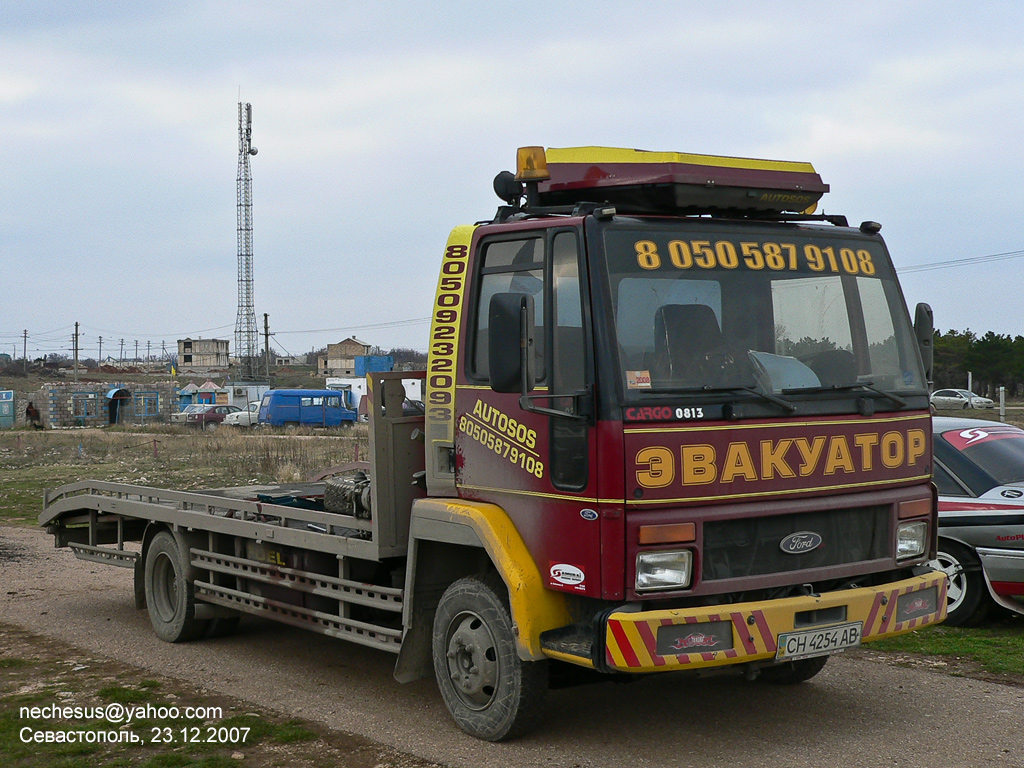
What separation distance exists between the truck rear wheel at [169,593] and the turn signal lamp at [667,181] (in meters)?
4.58

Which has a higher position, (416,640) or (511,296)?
(511,296)

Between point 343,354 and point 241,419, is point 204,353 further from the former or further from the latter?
point 241,419

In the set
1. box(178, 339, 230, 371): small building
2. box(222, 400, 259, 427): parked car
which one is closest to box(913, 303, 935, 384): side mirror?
box(222, 400, 259, 427): parked car

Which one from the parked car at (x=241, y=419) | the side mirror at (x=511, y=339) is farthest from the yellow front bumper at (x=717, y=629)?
the parked car at (x=241, y=419)

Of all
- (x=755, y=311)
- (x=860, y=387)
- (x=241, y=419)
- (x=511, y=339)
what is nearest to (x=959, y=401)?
(x=241, y=419)

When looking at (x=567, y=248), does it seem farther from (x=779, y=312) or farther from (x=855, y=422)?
(x=855, y=422)

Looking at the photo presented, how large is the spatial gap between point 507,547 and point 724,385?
4.48 ft

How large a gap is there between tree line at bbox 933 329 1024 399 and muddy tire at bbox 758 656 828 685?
60178 mm

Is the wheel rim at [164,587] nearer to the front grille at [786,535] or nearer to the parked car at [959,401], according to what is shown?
the front grille at [786,535]

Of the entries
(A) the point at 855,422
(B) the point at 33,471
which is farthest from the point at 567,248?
(B) the point at 33,471

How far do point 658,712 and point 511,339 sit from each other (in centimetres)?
249

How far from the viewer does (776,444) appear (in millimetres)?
5273

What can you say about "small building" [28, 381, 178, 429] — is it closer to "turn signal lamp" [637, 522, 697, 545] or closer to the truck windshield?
the truck windshield

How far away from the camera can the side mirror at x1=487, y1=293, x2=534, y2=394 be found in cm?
519
